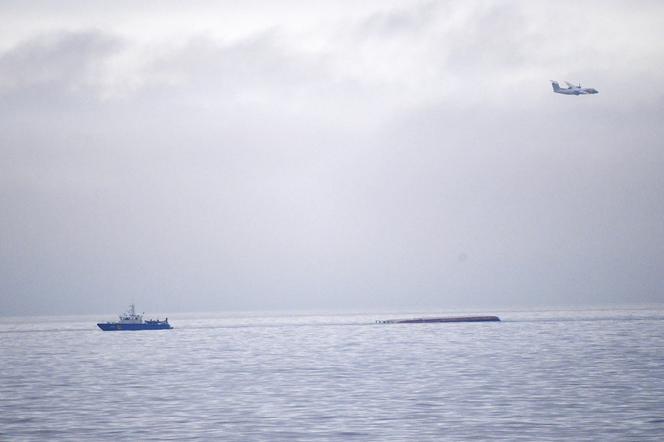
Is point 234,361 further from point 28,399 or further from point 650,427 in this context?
point 650,427

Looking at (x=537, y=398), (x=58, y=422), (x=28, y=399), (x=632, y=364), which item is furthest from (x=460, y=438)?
(x=632, y=364)

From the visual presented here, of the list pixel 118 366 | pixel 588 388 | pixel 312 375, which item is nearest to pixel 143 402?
pixel 312 375

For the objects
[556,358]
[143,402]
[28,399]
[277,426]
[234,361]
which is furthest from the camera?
[234,361]

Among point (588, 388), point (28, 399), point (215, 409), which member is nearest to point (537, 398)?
point (588, 388)

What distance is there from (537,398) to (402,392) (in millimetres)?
11930

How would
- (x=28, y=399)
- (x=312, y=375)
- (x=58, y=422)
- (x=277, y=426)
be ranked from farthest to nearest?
(x=312, y=375)
(x=28, y=399)
(x=58, y=422)
(x=277, y=426)

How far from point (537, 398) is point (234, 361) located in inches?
2343

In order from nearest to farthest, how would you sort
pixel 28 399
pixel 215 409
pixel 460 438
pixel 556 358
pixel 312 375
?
pixel 460 438
pixel 215 409
pixel 28 399
pixel 312 375
pixel 556 358

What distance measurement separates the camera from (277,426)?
5700 centimetres

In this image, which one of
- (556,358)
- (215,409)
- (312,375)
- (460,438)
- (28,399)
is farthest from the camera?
(556,358)

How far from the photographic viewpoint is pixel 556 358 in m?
113

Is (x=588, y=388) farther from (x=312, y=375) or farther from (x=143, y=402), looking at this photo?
(x=143, y=402)

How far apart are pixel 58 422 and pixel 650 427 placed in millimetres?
40481

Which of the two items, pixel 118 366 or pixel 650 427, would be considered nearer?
pixel 650 427
